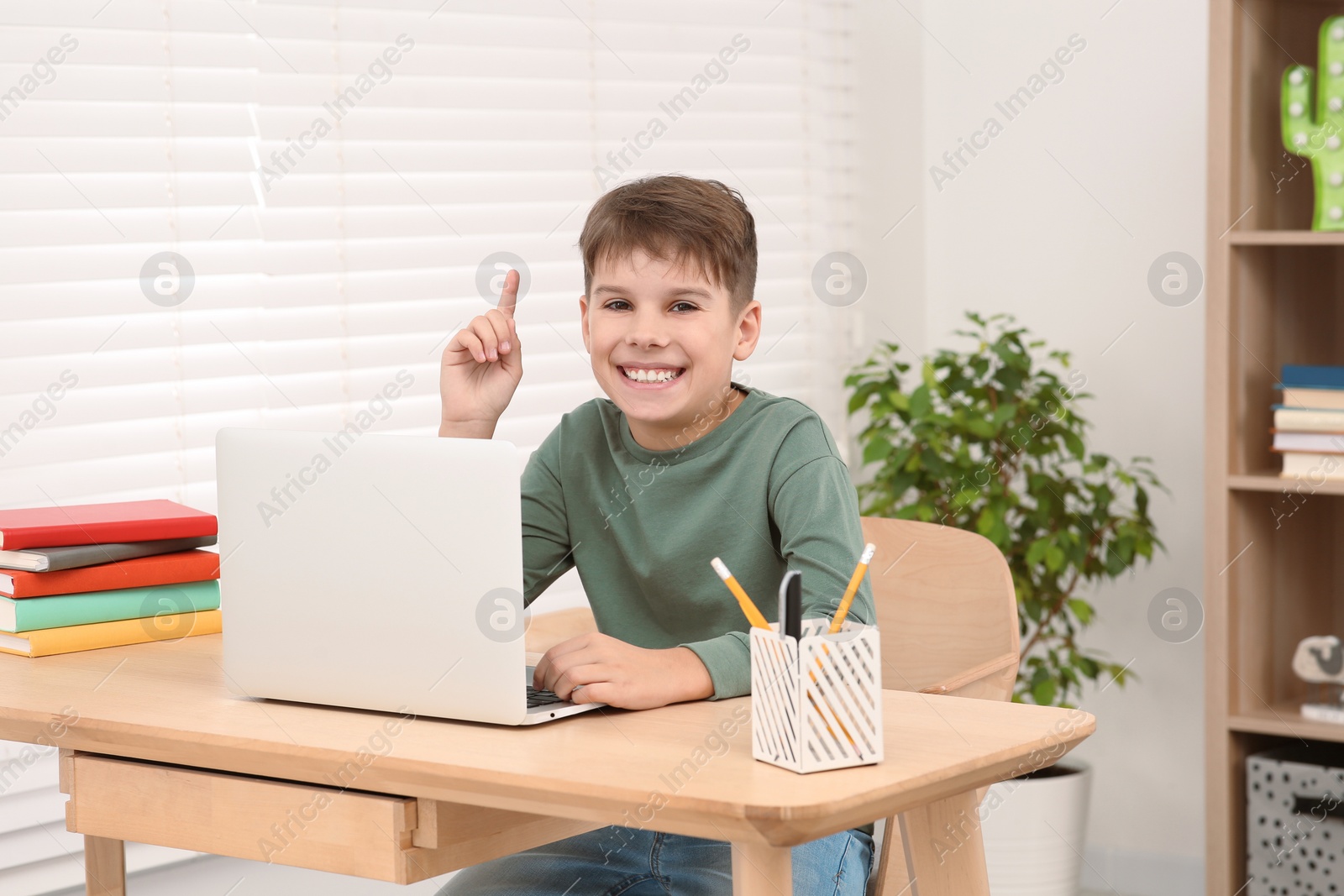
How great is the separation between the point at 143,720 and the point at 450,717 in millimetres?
277

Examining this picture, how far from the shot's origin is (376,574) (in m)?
1.23

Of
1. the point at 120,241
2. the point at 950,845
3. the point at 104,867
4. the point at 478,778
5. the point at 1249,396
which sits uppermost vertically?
the point at 120,241

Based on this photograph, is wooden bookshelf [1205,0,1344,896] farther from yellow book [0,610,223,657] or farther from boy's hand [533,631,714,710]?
yellow book [0,610,223,657]

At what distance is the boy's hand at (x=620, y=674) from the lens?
1254mm

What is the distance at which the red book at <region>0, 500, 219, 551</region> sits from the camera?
1.62 m

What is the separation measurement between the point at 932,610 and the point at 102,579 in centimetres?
98

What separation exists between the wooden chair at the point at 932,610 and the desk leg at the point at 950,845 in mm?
378

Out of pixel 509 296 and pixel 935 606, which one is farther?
pixel 935 606

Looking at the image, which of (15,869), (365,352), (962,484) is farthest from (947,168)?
(15,869)

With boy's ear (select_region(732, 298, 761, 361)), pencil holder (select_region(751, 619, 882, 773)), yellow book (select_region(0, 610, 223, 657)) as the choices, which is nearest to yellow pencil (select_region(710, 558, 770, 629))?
pencil holder (select_region(751, 619, 882, 773))

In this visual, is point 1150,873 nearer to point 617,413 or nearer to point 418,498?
point 617,413

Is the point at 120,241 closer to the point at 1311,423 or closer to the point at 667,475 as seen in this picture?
the point at 667,475

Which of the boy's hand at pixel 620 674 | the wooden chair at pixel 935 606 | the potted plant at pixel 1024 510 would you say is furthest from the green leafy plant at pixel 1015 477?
the boy's hand at pixel 620 674

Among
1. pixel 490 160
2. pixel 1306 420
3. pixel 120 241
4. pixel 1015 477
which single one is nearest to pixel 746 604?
pixel 120 241
